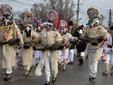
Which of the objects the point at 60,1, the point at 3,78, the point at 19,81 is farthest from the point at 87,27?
the point at 60,1

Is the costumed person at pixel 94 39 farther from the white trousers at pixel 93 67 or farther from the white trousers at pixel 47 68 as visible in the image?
the white trousers at pixel 47 68

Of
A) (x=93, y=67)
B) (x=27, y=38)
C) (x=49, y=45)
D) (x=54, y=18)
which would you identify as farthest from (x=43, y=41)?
(x=93, y=67)

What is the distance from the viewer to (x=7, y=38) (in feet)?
19.5

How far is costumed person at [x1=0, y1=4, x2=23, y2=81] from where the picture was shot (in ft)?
19.6

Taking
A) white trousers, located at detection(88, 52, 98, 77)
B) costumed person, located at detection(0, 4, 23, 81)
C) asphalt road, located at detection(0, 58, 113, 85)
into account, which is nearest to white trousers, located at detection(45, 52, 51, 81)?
asphalt road, located at detection(0, 58, 113, 85)

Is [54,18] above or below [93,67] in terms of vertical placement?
above

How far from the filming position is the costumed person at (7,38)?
596 centimetres

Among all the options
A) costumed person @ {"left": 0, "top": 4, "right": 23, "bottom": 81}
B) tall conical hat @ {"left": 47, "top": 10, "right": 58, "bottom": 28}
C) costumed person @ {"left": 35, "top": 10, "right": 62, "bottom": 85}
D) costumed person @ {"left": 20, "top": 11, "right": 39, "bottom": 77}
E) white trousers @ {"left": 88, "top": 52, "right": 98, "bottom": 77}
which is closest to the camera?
costumed person @ {"left": 35, "top": 10, "right": 62, "bottom": 85}

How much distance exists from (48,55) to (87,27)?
5.99 feet

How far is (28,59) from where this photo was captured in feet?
22.5

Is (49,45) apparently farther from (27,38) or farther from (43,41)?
(27,38)

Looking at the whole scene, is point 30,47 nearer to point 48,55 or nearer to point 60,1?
point 48,55

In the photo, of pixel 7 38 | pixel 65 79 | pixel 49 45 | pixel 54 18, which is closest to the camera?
pixel 49 45

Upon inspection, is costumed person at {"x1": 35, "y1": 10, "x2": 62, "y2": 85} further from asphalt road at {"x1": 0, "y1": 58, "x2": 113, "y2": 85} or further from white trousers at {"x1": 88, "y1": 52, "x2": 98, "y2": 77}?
white trousers at {"x1": 88, "y1": 52, "x2": 98, "y2": 77}
